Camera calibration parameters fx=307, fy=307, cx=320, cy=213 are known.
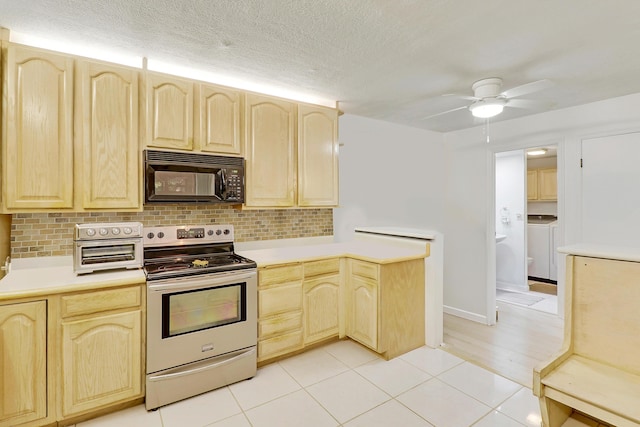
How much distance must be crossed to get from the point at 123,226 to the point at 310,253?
1.45 meters

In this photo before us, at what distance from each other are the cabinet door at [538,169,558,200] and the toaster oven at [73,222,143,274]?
6250mm

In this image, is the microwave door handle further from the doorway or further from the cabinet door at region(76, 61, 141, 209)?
the doorway

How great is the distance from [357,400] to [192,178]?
Result: 6.46ft

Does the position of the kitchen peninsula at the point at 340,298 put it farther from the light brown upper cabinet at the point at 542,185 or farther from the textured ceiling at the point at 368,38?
the light brown upper cabinet at the point at 542,185

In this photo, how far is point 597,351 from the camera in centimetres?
129

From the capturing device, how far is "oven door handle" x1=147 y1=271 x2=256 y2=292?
192cm

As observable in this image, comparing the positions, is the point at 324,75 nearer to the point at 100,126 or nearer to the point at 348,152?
the point at 348,152

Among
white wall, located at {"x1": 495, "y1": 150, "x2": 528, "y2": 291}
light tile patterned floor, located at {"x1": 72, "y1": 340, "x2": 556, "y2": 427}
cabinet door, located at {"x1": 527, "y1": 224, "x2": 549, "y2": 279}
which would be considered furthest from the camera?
cabinet door, located at {"x1": 527, "y1": 224, "x2": 549, "y2": 279}

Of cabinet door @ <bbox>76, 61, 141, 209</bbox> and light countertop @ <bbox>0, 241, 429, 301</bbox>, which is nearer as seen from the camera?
light countertop @ <bbox>0, 241, 429, 301</bbox>

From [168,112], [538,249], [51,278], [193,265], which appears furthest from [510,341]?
[51,278]

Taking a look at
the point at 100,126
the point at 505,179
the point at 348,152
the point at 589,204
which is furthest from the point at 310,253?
the point at 505,179

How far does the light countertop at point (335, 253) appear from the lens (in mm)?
2502

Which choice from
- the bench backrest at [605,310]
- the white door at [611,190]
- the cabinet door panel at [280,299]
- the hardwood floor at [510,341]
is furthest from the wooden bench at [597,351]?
the white door at [611,190]

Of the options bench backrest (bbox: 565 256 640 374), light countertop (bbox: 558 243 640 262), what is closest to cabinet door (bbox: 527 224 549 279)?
light countertop (bbox: 558 243 640 262)
